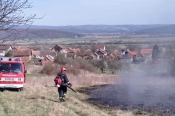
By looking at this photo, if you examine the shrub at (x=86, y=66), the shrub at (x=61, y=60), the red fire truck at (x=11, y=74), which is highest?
the red fire truck at (x=11, y=74)

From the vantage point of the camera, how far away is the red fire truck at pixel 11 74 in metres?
22.0

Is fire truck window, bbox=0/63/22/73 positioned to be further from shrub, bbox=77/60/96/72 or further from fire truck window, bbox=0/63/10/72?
shrub, bbox=77/60/96/72

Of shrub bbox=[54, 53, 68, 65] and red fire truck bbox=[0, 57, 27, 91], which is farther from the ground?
red fire truck bbox=[0, 57, 27, 91]

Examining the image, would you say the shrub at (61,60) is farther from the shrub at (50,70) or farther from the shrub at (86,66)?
the shrub at (50,70)

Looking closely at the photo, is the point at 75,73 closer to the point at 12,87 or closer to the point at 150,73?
the point at 150,73

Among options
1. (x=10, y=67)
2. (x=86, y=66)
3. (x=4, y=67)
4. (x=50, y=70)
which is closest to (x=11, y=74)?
(x=10, y=67)

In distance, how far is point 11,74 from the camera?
22156mm

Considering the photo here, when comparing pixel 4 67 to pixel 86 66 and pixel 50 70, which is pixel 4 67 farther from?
pixel 86 66

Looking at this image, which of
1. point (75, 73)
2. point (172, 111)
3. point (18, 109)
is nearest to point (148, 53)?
point (75, 73)

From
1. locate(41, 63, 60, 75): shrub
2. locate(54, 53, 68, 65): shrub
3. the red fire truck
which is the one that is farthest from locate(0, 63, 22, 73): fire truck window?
locate(54, 53, 68, 65): shrub

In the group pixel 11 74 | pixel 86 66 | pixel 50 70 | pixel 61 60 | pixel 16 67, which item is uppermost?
pixel 16 67

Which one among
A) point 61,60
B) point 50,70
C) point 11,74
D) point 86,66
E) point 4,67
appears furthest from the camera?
point 61,60

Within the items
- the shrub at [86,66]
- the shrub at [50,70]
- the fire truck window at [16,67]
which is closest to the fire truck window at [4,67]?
the fire truck window at [16,67]

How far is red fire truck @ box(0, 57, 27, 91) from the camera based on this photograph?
72.0ft
